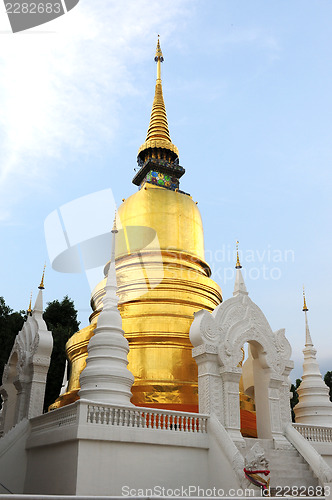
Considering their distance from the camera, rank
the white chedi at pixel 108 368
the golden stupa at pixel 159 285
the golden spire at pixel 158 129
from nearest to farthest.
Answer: the white chedi at pixel 108 368
the golden stupa at pixel 159 285
the golden spire at pixel 158 129

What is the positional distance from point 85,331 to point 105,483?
6.49m

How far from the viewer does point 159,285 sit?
1516 cm

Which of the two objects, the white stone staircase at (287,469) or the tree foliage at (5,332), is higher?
the tree foliage at (5,332)

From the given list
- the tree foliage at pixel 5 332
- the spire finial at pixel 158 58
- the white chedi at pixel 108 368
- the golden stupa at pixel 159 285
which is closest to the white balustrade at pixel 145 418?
the white chedi at pixel 108 368

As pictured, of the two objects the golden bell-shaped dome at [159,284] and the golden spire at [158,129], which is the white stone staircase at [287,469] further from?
the golden spire at [158,129]

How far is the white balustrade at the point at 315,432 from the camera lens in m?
12.1

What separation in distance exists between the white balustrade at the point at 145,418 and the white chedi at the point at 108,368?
61cm

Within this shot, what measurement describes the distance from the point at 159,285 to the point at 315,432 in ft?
20.4

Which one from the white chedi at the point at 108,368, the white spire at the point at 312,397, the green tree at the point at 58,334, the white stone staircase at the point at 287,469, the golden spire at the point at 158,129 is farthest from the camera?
the green tree at the point at 58,334

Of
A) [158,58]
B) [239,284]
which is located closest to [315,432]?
[239,284]

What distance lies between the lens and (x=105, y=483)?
8688 millimetres

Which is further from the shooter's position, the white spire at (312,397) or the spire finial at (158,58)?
the spire finial at (158,58)

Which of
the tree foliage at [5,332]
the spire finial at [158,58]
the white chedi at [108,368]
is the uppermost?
the spire finial at [158,58]

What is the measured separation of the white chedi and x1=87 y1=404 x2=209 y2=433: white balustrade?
0.61 m
